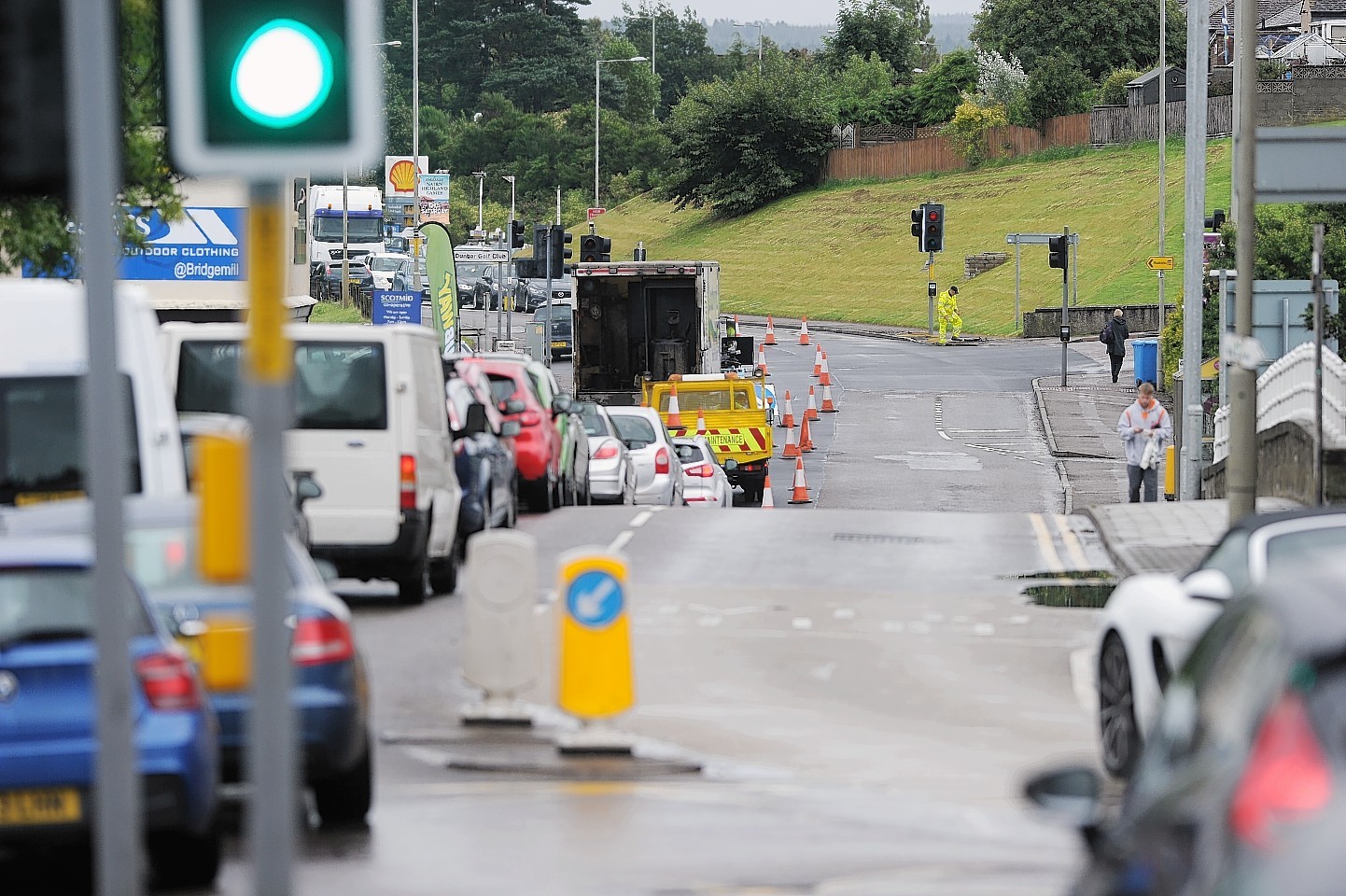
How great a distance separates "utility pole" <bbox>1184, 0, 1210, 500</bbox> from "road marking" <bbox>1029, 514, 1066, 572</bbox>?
286cm

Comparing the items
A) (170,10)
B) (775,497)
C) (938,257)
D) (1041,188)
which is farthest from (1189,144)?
(1041,188)

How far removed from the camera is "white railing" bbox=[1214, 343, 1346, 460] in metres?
24.2

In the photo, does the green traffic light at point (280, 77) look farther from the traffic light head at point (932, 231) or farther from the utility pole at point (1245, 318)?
the traffic light head at point (932, 231)

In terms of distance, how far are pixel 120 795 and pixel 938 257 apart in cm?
8229

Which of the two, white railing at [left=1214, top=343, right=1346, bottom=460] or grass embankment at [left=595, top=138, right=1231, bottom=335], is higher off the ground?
grass embankment at [left=595, top=138, right=1231, bottom=335]

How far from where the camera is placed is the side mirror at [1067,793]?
16.8 feet

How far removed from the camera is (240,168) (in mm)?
5449

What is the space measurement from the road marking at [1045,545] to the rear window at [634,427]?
640cm

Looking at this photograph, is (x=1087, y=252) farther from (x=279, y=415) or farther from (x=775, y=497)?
(x=279, y=415)

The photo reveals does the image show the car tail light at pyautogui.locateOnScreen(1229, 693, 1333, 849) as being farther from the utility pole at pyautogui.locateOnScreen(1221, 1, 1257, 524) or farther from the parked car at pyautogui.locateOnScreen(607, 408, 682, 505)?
the parked car at pyautogui.locateOnScreen(607, 408, 682, 505)

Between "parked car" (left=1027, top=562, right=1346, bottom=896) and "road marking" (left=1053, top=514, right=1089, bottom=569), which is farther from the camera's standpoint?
"road marking" (left=1053, top=514, right=1089, bottom=569)

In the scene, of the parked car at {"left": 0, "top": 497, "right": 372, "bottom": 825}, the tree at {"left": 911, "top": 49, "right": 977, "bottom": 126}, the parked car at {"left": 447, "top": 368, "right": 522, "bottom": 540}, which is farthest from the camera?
the tree at {"left": 911, "top": 49, "right": 977, "bottom": 126}

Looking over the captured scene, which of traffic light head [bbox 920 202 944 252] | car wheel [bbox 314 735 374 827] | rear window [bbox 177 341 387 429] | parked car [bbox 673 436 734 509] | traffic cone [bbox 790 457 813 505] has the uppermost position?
traffic light head [bbox 920 202 944 252]

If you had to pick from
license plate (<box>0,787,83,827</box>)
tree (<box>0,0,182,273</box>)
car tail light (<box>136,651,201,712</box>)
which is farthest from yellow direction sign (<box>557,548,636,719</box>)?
tree (<box>0,0,182,273</box>)
